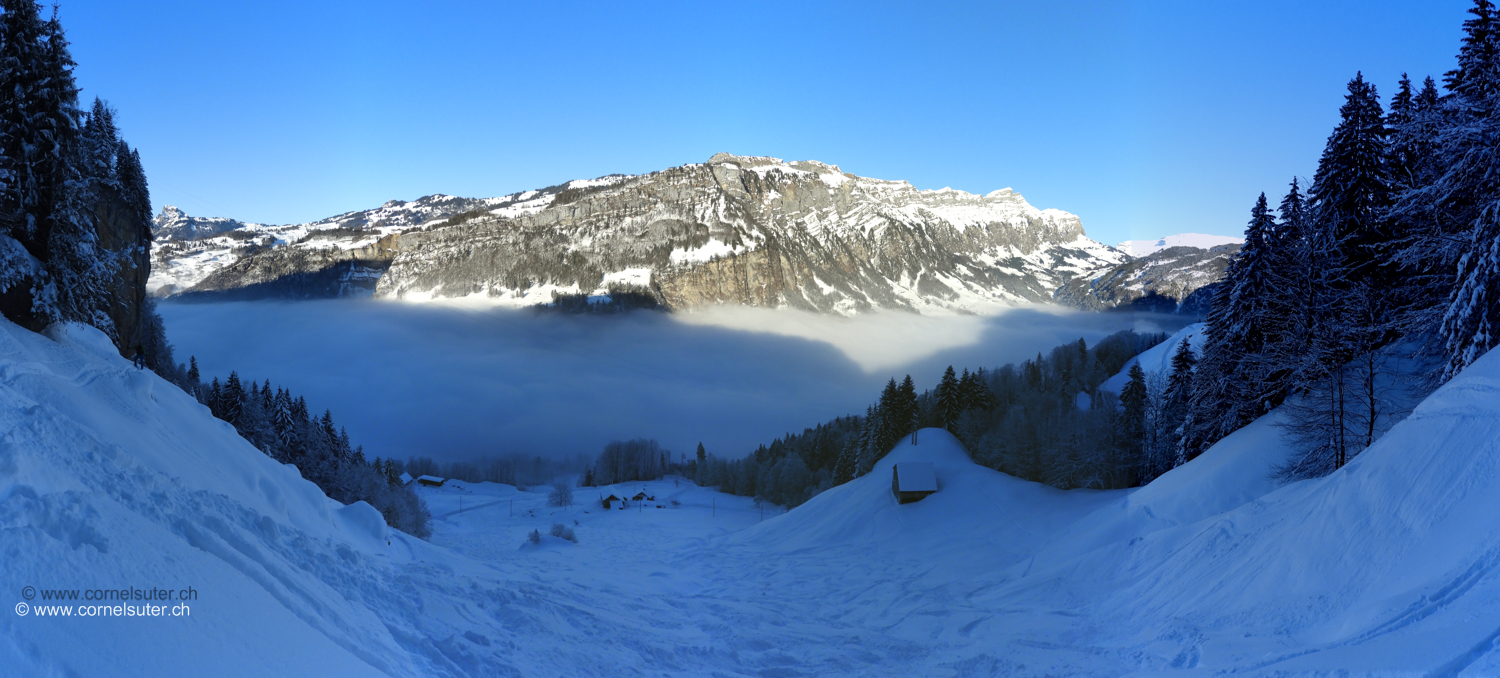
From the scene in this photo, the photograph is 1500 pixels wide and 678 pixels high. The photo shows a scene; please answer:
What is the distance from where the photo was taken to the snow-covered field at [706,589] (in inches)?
331

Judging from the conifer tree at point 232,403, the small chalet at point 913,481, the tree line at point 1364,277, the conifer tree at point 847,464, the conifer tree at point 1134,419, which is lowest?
the conifer tree at point 847,464

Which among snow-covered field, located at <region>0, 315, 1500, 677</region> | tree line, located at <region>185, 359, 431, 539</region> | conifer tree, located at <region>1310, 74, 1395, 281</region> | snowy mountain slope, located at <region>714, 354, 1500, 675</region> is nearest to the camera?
snow-covered field, located at <region>0, 315, 1500, 677</region>

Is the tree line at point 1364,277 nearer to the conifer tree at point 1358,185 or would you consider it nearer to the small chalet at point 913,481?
the conifer tree at point 1358,185

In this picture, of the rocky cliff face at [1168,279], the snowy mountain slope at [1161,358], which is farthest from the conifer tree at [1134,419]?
the rocky cliff face at [1168,279]

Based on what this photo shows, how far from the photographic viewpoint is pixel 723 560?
45.2 m

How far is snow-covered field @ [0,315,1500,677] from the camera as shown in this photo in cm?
841

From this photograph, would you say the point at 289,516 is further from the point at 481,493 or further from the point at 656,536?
the point at 481,493

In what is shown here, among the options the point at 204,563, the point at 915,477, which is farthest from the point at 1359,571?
the point at 915,477

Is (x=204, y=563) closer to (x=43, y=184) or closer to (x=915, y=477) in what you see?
(x=43, y=184)

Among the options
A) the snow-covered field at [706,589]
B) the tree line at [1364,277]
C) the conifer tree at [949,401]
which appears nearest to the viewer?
the snow-covered field at [706,589]

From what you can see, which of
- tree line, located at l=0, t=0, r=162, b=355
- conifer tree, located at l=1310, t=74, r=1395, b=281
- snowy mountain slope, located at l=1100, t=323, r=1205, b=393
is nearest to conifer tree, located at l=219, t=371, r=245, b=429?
tree line, located at l=0, t=0, r=162, b=355

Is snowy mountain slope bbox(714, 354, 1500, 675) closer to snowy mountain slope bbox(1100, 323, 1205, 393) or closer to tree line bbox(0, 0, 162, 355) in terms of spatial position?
snowy mountain slope bbox(1100, 323, 1205, 393)

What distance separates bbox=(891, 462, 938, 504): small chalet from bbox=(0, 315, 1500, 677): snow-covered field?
41.3ft

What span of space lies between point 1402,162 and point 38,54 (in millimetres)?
51068
